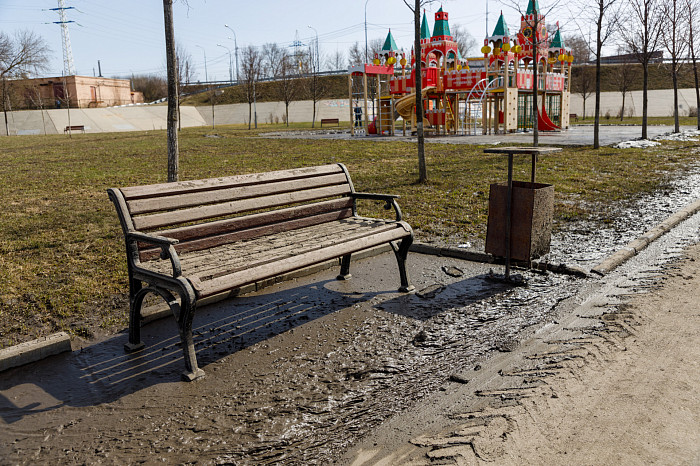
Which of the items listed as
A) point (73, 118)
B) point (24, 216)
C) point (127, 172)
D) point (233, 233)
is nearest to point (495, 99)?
point (127, 172)

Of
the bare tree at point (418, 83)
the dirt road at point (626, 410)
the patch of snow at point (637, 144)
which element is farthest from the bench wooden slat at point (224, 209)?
the patch of snow at point (637, 144)

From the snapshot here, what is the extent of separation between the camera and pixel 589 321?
13.7 ft

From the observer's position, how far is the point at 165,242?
3521 mm

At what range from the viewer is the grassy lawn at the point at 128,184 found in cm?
475

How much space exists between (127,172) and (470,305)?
10893 millimetres

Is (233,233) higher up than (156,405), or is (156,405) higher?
(233,233)

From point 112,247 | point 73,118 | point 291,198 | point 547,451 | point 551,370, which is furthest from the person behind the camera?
point 73,118

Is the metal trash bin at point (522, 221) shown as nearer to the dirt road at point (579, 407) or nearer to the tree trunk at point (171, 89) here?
the dirt road at point (579, 407)

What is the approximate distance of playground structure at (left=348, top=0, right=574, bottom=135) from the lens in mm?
26844

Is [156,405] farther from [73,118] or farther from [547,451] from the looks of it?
[73,118]

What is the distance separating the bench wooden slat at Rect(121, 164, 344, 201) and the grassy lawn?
1.09 m

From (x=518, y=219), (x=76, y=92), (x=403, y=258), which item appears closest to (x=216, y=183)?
(x=403, y=258)

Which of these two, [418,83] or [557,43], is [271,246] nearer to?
[418,83]

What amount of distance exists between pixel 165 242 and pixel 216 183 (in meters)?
0.94
